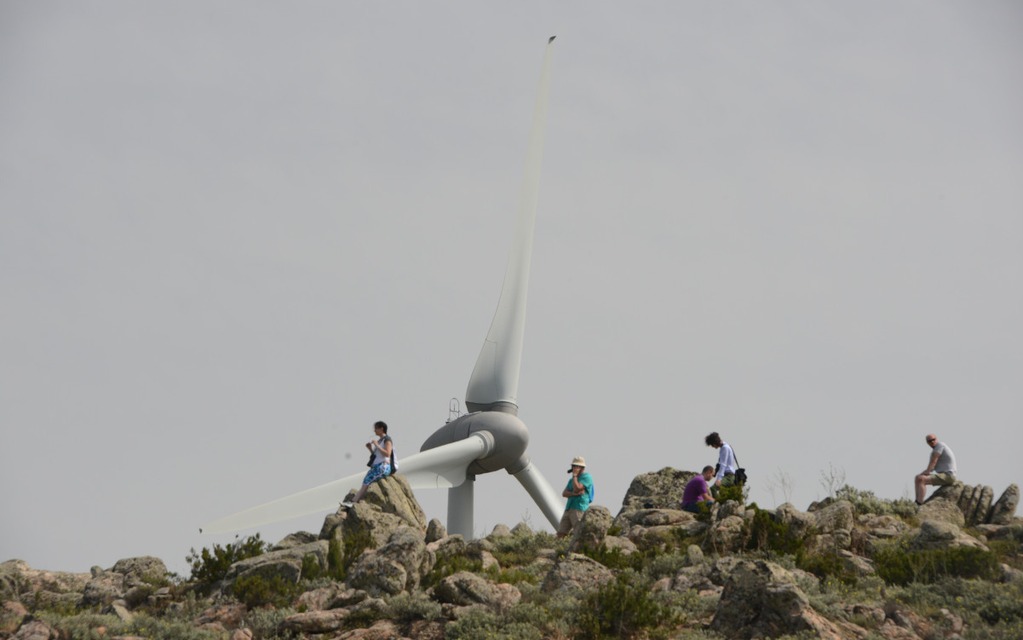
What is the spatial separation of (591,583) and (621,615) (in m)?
2.63

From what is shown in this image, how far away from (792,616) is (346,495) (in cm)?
1568

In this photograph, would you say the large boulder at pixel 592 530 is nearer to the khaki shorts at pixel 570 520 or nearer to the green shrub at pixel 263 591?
the khaki shorts at pixel 570 520

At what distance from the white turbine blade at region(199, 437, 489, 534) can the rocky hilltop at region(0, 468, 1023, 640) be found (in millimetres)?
3459

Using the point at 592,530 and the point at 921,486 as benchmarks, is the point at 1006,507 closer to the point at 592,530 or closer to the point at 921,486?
the point at 921,486

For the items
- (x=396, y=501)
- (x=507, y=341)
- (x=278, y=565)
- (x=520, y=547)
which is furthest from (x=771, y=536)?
(x=507, y=341)

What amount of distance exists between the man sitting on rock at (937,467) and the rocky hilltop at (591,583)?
116 centimetres

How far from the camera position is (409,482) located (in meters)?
38.9

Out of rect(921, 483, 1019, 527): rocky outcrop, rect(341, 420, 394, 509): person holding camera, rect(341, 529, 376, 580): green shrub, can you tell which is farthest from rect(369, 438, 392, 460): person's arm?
rect(921, 483, 1019, 527): rocky outcrop

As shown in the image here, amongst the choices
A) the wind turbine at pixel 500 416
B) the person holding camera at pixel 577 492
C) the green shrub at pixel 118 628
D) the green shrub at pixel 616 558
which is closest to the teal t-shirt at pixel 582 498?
the person holding camera at pixel 577 492

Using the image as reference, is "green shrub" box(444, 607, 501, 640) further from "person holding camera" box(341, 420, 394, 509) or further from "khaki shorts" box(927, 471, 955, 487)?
"khaki shorts" box(927, 471, 955, 487)

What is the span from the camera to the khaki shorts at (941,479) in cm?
3159

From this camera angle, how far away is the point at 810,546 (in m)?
25.8

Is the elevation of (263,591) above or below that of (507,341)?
below

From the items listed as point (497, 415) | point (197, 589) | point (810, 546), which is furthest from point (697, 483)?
point (497, 415)
